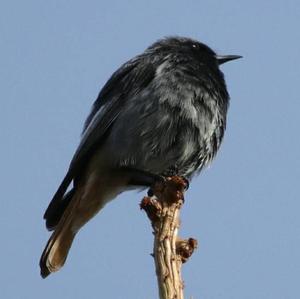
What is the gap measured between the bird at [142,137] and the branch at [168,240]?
1.82m

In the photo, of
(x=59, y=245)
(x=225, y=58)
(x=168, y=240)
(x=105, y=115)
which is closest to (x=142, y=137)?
(x=105, y=115)

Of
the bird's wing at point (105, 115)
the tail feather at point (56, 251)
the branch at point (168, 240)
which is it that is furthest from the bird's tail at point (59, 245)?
the branch at point (168, 240)

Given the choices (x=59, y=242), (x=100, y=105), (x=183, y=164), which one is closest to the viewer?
(x=59, y=242)

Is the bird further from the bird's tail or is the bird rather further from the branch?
the branch

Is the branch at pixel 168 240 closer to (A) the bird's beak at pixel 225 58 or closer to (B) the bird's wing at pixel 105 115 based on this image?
(B) the bird's wing at pixel 105 115

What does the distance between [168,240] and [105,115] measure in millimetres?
3021

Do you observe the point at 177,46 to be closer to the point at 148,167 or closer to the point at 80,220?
the point at 148,167

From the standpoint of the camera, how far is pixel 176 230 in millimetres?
4055

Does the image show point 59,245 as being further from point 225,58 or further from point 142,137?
point 225,58

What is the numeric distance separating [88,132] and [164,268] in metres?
3.37

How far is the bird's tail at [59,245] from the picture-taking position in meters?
5.90

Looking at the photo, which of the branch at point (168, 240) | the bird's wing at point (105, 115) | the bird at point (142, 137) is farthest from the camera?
the bird's wing at point (105, 115)

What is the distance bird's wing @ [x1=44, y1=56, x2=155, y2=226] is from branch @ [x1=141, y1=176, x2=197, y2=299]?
2298 mm

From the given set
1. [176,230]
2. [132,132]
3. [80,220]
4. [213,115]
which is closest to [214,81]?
[213,115]
